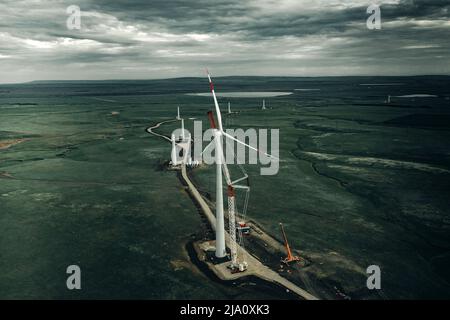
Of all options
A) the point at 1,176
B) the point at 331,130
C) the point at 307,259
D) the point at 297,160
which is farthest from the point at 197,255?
the point at 331,130

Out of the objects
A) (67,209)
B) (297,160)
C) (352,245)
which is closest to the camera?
(352,245)

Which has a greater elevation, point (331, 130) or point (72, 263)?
point (331, 130)

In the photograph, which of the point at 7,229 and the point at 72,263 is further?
the point at 7,229

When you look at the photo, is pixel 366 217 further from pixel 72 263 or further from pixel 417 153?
pixel 417 153

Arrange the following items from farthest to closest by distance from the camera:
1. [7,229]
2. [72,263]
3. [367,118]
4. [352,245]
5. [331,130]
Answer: [367,118], [331,130], [7,229], [352,245], [72,263]

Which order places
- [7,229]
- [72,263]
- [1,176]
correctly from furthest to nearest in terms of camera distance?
[1,176] < [7,229] < [72,263]

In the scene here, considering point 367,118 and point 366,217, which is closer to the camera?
point 366,217

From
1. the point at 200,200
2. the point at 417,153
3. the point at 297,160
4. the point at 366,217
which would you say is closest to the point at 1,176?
the point at 200,200
